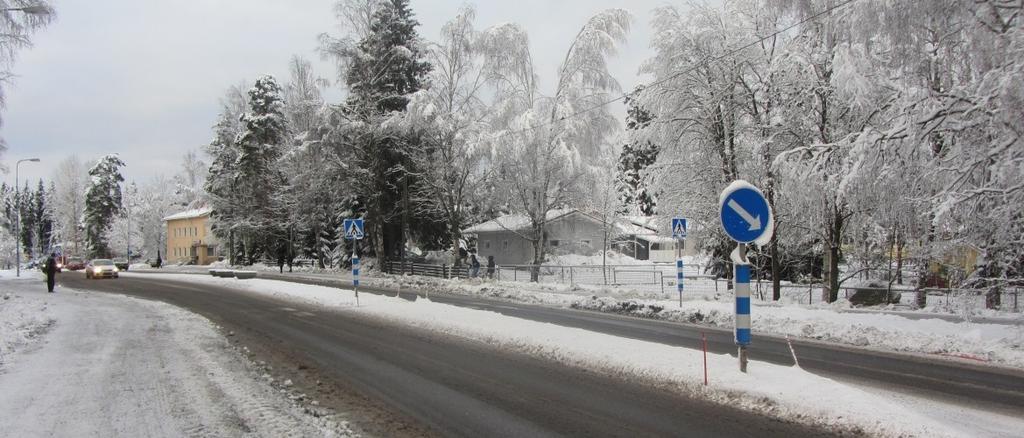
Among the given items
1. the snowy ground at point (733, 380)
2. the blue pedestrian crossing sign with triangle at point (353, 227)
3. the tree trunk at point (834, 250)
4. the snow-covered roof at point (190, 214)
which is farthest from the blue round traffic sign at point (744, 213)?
the snow-covered roof at point (190, 214)

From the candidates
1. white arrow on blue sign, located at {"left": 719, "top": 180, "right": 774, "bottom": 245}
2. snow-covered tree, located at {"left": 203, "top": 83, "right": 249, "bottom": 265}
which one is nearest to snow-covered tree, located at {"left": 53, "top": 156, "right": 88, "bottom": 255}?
snow-covered tree, located at {"left": 203, "top": 83, "right": 249, "bottom": 265}

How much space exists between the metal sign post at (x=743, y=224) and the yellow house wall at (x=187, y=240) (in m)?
90.3

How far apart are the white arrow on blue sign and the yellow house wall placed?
9034 cm

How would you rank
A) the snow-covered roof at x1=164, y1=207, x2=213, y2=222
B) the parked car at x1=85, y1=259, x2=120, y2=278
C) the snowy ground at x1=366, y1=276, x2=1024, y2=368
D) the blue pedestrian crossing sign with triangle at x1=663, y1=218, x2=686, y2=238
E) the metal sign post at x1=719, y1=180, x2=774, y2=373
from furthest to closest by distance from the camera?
the snow-covered roof at x1=164, y1=207, x2=213, y2=222 < the parked car at x1=85, y1=259, x2=120, y2=278 < the blue pedestrian crossing sign with triangle at x1=663, y1=218, x2=686, y2=238 < the snowy ground at x1=366, y1=276, x2=1024, y2=368 < the metal sign post at x1=719, y1=180, x2=774, y2=373

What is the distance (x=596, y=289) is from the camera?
2614 cm

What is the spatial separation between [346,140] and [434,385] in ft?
111

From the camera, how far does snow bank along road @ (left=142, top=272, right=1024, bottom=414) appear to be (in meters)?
7.60

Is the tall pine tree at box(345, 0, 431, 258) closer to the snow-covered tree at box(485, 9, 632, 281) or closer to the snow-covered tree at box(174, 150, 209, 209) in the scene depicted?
the snow-covered tree at box(485, 9, 632, 281)

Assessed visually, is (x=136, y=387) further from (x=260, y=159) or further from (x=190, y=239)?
(x=190, y=239)

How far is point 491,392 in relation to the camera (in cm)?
770

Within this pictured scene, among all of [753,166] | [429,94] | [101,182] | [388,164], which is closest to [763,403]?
[753,166]

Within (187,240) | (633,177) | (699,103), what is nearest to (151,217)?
(187,240)

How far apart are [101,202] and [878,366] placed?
9089cm

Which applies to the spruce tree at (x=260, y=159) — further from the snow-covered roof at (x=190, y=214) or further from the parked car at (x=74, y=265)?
the snow-covered roof at (x=190, y=214)
